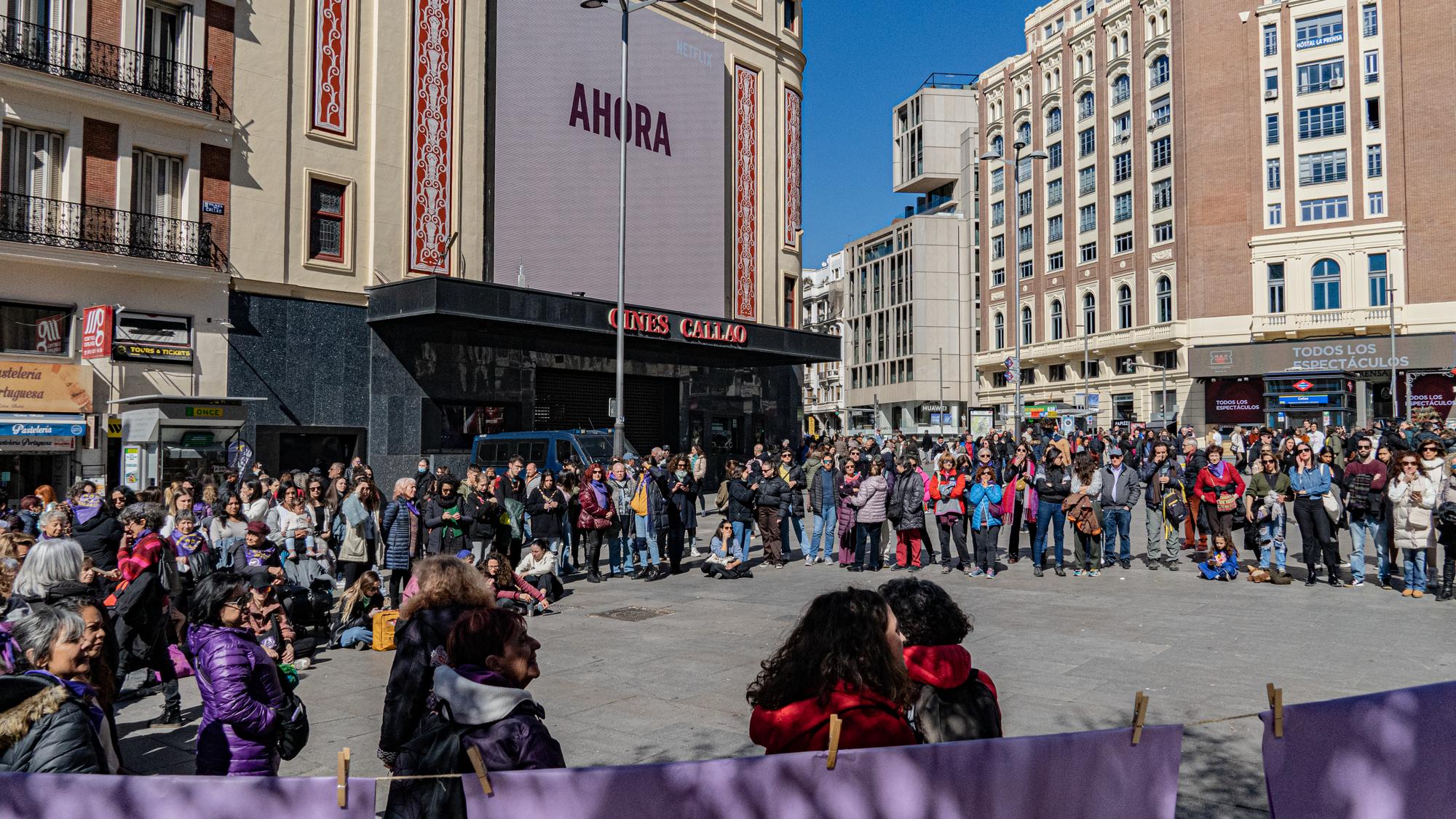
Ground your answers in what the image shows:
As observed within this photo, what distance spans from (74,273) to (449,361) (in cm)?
842

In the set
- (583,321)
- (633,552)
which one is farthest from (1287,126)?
(633,552)

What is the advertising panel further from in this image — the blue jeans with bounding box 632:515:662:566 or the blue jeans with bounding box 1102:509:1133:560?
the blue jeans with bounding box 1102:509:1133:560

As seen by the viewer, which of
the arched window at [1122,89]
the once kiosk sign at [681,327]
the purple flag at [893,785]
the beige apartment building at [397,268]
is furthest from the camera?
the arched window at [1122,89]

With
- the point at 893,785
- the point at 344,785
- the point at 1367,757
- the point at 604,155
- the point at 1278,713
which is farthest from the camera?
the point at 604,155

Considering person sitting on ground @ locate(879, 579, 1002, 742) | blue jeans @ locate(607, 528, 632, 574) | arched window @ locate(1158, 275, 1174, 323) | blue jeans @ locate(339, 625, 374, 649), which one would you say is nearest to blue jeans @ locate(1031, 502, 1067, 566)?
blue jeans @ locate(607, 528, 632, 574)

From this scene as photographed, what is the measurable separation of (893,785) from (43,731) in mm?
2844

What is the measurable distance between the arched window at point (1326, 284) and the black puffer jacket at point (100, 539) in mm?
53560

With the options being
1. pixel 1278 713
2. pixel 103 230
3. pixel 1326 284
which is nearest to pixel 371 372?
pixel 103 230

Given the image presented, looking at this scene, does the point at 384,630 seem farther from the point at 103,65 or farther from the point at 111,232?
the point at 103,65

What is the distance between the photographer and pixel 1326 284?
159 ft

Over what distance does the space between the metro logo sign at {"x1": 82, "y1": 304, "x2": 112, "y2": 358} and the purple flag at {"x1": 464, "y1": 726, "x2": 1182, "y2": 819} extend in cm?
2047

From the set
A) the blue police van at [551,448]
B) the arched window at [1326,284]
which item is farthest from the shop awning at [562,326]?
the arched window at [1326,284]

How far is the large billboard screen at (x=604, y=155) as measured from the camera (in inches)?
1041

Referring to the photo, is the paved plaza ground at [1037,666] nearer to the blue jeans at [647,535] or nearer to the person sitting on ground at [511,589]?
the person sitting on ground at [511,589]
